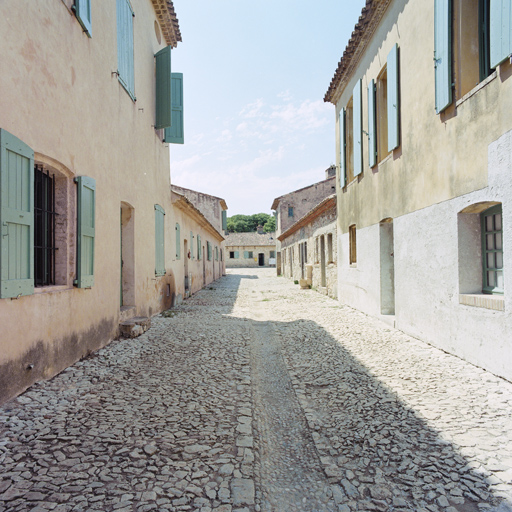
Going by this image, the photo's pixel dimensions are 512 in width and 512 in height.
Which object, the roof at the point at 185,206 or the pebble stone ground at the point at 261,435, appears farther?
the roof at the point at 185,206

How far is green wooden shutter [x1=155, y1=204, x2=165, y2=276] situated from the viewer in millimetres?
9148

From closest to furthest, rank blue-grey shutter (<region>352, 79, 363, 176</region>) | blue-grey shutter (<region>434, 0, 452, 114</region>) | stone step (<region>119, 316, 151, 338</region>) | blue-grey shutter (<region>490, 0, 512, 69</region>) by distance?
blue-grey shutter (<region>490, 0, 512, 69</region>) < blue-grey shutter (<region>434, 0, 452, 114</region>) < stone step (<region>119, 316, 151, 338</region>) < blue-grey shutter (<region>352, 79, 363, 176</region>)

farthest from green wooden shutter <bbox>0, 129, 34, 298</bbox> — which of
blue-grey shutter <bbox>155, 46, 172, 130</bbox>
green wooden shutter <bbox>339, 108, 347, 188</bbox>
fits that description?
green wooden shutter <bbox>339, 108, 347, 188</bbox>

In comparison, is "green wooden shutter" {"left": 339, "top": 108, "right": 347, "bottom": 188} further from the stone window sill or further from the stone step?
the stone step

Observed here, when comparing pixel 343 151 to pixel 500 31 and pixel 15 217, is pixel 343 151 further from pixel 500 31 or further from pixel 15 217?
pixel 15 217

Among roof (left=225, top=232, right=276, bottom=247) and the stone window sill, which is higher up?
roof (left=225, top=232, right=276, bottom=247)

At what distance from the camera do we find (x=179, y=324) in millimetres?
7816

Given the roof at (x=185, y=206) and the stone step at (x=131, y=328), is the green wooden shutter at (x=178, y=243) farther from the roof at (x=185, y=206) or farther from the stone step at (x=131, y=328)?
the stone step at (x=131, y=328)

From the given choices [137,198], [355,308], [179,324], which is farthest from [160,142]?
[355,308]

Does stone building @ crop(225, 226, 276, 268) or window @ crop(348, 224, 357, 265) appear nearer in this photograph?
window @ crop(348, 224, 357, 265)

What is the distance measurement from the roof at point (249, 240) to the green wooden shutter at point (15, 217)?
4582cm

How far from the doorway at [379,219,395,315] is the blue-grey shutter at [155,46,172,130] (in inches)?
214

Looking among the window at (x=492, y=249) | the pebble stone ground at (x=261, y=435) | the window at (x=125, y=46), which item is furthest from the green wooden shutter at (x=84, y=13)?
the window at (x=492, y=249)

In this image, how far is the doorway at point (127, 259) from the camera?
7418mm
